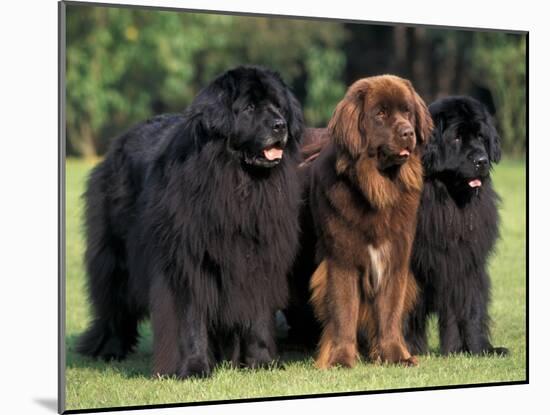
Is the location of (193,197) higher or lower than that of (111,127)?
lower

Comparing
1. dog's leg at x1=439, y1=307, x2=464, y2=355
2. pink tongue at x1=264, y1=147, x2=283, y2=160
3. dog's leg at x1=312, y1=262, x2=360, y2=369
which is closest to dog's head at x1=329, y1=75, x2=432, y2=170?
pink tongue at x1=264, y1=147, x2=283, y2=160

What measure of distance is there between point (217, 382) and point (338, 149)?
163 cm

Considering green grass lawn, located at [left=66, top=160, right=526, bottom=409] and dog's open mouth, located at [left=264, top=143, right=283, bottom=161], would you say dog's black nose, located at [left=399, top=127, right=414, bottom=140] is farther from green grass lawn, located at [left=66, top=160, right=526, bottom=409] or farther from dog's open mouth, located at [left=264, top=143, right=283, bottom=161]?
green grass lawn, located at [left=66, top=160, right=526, bottom=409]

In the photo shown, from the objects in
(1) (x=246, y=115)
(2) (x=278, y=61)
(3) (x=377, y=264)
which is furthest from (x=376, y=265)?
(2) (x=278, y=61)

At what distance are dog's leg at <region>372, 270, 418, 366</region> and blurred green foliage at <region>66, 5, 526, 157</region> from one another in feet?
9.97

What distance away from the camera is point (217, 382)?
642 centimetres

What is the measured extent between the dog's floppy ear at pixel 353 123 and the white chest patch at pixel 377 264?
0.62 metres

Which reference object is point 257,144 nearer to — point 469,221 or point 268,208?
point 268,208

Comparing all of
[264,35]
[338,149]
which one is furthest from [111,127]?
[338,149]

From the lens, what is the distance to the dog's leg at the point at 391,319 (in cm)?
687

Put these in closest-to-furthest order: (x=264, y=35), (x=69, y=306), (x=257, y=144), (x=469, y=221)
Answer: (x=257, y=144)
(x=469, y=221)
(x=69, y=306)
(x=264, y=35)

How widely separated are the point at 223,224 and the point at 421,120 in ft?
4.70

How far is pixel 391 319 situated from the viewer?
6887mm

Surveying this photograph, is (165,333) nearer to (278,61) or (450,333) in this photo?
(450,333)
